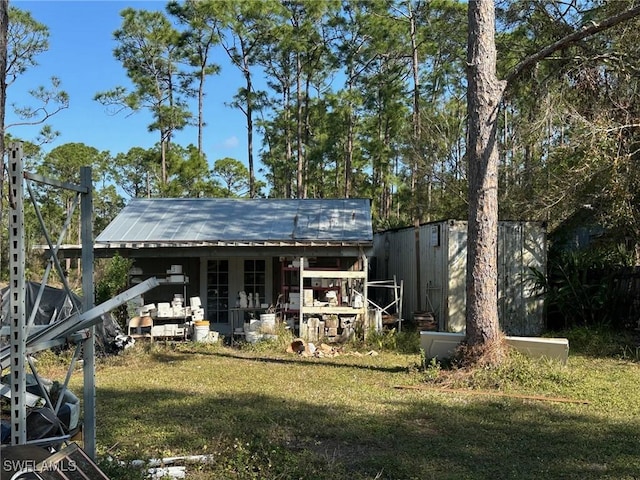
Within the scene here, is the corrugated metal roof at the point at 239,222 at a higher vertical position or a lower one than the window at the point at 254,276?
higher

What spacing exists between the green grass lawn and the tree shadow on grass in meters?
0.02

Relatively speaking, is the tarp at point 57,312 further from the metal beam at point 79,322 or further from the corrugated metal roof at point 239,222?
the metal beam at point 79,322

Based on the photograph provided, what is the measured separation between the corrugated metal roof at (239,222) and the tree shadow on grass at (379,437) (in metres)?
5.68

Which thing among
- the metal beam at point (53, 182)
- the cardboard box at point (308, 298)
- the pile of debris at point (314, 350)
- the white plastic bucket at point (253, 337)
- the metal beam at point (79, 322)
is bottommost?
the pile of debris at point (314, 350)

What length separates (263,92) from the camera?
29906mm

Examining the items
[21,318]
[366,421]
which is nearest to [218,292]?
[366,421]

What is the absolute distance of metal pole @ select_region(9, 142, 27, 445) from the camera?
276 cm

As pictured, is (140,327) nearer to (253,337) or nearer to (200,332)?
(200,332)

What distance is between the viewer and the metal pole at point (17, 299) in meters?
2.76

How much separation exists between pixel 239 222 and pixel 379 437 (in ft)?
29.2

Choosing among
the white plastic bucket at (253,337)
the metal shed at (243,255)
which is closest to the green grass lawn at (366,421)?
the white plastic bucket at (253,337)

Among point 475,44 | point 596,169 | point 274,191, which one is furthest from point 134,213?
point 274,191

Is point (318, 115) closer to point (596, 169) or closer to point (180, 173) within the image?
point (180, 173)

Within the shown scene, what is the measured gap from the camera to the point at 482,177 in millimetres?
7965
